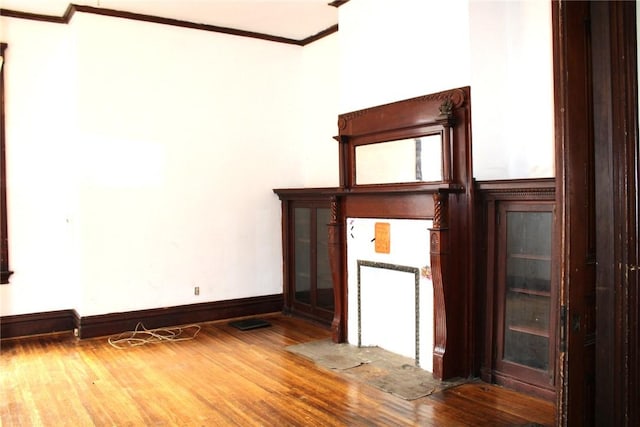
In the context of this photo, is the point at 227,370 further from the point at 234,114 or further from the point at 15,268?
the point at 234,114

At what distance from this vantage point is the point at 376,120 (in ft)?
14.6

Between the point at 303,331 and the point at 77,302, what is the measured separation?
217 centimetres

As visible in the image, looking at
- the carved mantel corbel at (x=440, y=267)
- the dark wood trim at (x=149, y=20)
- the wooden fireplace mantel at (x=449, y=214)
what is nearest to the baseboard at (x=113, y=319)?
the wooden fireplace mantel at (x=449, y=214)

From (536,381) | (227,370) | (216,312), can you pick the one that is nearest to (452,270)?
(536,381)

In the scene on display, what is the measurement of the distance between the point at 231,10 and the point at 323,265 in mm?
2647

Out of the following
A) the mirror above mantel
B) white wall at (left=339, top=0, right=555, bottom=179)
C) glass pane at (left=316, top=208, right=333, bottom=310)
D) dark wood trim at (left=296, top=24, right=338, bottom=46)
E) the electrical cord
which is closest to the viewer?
white wall at (left=339, top=0, right=555, bottom=179)

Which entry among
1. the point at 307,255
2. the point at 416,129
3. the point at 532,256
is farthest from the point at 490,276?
the point at 307,255

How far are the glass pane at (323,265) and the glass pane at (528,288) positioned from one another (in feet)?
6.74

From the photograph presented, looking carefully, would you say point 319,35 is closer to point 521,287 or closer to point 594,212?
point 521,287

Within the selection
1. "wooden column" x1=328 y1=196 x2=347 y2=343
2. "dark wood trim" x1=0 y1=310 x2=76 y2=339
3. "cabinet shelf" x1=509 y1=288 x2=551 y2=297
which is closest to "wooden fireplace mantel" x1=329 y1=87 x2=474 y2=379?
"cabinet shelf" x1=509 y1=288 x2=551 y2=297

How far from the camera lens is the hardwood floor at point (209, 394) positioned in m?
3.20

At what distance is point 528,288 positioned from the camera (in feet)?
11.8

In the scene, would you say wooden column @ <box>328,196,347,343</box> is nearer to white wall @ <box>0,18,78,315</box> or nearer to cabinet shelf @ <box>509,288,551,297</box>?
cabinet shelf @ <box>509,288,551,297</box>

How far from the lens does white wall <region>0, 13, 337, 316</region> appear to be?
509 cm
